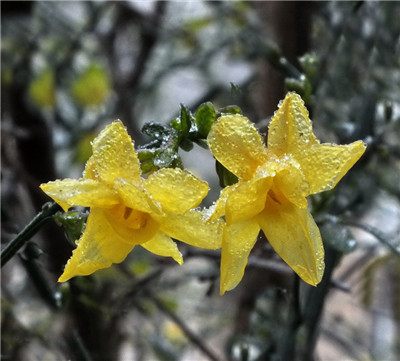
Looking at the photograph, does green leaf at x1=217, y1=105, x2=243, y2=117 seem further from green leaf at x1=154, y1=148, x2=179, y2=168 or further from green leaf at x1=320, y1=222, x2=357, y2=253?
green leaf at x1=320, y1=222, x2=357, y2=253

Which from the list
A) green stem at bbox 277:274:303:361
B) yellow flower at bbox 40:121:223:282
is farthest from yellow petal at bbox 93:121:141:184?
green stem at bbox 277:274:303:361

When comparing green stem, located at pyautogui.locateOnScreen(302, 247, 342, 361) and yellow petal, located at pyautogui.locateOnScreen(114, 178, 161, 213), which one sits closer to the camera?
yellow petal, located at pyautogui.locateOnScreen(114, 178, 161, 213)

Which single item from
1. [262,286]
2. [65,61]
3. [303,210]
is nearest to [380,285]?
[262,286]

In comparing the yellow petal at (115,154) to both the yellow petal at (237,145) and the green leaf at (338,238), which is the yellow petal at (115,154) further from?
the green leaf at (338,238)

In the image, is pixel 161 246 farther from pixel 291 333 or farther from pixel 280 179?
pixel 291 333

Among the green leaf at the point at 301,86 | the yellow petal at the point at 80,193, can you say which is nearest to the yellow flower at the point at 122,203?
the yellow petal at the point at 80,193

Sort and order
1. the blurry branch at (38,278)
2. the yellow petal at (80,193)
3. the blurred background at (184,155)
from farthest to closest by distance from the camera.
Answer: the blurred background at (184,155)
the blurry branch at (38,278)
the yellow petal at (80,193)
